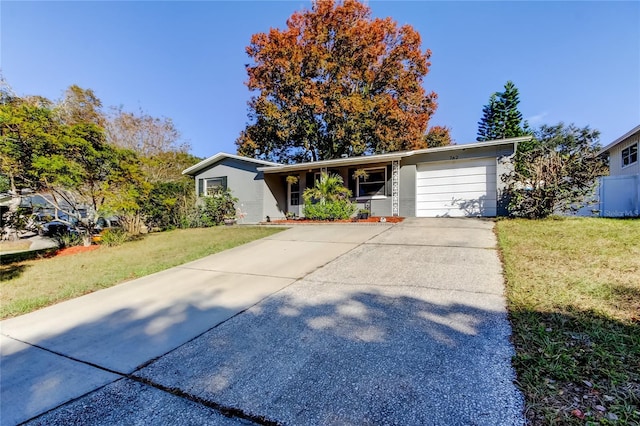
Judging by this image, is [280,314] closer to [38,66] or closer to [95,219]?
[95,219]

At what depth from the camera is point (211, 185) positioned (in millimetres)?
16656

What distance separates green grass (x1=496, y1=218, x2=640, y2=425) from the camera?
75.5 inches

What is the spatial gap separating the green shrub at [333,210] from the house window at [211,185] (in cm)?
606

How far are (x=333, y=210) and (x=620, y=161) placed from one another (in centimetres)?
1414

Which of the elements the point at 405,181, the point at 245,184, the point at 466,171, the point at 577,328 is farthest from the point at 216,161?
the point at 577,328

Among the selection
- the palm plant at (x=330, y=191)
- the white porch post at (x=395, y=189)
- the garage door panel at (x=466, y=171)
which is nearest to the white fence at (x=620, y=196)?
the garage door panel at (x=466, y=171)

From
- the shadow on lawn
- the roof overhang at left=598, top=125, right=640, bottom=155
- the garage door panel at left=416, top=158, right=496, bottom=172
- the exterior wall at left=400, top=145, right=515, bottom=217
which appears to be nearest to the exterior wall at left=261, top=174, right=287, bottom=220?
the exterior wall at left=400, top=145, right=515, bottom=217

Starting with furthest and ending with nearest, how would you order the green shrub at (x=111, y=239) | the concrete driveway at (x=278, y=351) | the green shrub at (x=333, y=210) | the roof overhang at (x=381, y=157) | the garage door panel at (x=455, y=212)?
the green shrub at (x=333, y=210) < the garage door panel at (x=455, y=212) < the roof overhang at (x=381, y=157) < the green shrub at (x=111, y=239) < the concrete driveway at (x=278, y=351)

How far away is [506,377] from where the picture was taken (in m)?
2.24

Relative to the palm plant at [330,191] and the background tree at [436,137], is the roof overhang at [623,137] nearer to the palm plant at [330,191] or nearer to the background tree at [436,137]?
the background tree at [436,137]

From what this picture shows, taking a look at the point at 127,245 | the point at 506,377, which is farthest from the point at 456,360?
the point at 127,245

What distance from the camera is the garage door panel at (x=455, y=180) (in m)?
11.5

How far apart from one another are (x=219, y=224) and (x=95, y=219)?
5.57 meters

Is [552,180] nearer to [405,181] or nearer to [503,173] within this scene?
[503,173]
